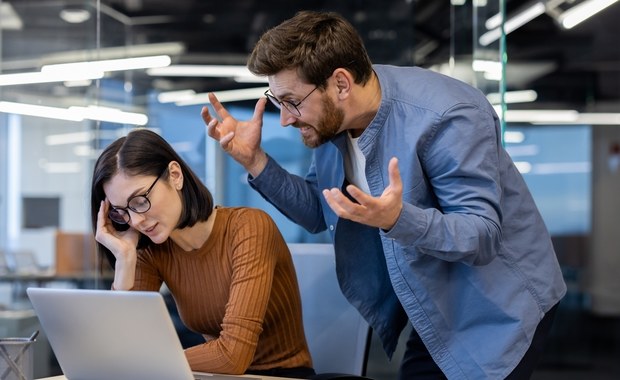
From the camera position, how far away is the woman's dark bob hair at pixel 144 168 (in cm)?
219

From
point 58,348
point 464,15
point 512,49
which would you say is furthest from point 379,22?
point 58,348

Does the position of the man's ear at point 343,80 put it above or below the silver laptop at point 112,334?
above

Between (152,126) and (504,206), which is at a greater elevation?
(152,126)

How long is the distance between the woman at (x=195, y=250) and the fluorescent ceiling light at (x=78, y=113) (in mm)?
1654

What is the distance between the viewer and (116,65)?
481 centimetres

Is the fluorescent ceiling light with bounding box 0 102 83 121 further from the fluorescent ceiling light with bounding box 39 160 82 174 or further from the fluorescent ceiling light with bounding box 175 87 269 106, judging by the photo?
the fluorescent ceiling light with bounding box 175 87 269 106

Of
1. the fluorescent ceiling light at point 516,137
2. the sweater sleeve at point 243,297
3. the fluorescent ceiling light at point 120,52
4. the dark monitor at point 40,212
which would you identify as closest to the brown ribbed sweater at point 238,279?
the sweater sleeve at point 243,297

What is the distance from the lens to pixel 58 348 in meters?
1.87

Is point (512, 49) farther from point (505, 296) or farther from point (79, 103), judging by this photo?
point (505, 296)

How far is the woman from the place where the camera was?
7.15ft

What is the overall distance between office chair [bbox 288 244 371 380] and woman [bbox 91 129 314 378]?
13cm

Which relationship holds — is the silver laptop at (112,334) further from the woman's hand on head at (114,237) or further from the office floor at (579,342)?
the office floor at (579,342)

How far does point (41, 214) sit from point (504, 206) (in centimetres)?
581

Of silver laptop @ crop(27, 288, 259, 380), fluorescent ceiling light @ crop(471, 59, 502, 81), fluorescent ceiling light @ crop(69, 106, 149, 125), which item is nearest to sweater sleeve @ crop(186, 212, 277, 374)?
silver laptop @ crop(27, 288, 259, 380)
